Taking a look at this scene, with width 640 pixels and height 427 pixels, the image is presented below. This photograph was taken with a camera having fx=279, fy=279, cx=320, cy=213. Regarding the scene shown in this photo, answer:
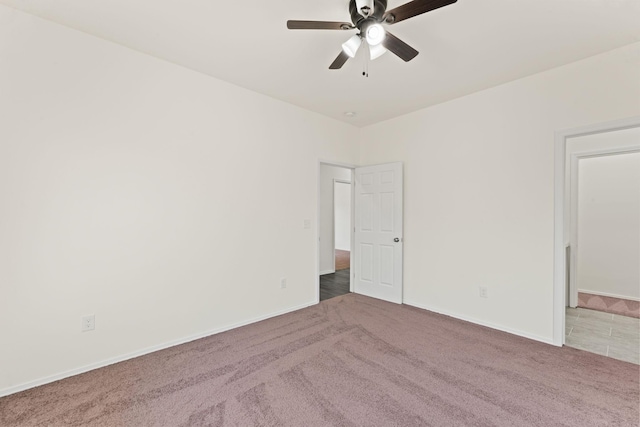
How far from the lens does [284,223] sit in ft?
11.8

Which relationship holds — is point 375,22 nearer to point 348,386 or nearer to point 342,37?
point 342,37

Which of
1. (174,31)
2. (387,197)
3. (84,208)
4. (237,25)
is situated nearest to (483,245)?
(387,197)

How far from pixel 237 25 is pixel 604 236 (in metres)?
5.85

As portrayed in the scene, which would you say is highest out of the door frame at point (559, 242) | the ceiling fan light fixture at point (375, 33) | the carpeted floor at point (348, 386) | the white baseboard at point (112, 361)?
the ceiling fan light fixture at point (375, 33)

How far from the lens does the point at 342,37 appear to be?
226cm

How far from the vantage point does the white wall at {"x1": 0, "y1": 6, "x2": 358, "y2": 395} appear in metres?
2.02

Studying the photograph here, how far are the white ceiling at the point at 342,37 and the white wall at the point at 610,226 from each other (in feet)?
9.53

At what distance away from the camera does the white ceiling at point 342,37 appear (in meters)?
1.94

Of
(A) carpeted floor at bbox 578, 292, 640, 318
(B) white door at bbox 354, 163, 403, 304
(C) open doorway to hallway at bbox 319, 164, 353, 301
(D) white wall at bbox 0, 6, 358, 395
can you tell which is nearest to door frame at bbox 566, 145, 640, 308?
(A) carpeted floor at bbox 578, 292, 640, 318

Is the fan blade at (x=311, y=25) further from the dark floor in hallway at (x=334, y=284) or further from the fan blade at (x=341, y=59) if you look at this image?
the dark floor in hallway at (x=334, y=284)

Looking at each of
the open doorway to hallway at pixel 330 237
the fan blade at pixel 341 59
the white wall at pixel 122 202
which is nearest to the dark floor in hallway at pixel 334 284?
the open doorway to hallway at pixel 330 237

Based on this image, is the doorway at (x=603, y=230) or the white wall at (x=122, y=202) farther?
the doorway at (x=603, y=230)

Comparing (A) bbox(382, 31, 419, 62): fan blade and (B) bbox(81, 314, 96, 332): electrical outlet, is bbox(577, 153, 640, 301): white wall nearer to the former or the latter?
(A) bbox(382, 31, 419, 62): fan blade

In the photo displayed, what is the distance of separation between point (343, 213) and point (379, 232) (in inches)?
192
